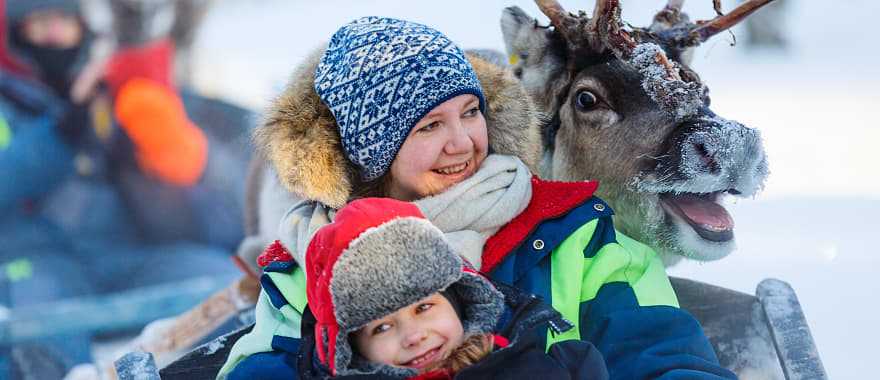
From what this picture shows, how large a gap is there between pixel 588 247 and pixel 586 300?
0.11 m

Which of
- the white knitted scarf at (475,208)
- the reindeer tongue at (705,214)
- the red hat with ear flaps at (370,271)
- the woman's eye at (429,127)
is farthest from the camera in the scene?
the reindeer tongue at (705,214)

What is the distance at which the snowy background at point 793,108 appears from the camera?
157 inches

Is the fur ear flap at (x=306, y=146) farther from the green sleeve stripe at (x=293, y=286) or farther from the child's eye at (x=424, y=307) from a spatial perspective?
the child's eye at (x=424, y=307)

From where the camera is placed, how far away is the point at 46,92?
6258 millimetres

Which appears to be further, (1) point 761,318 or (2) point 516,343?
(1) point 761,318

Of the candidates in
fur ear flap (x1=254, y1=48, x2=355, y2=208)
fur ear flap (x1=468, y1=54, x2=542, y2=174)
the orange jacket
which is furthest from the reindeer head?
the orange jacket

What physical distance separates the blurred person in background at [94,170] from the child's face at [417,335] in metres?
4.04

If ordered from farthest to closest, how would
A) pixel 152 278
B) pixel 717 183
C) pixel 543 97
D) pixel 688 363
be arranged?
1. pixel 152 278
2. pixel 543 97
3. pixel 717 183
4. pixel 688 363

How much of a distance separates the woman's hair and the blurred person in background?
4.06 m

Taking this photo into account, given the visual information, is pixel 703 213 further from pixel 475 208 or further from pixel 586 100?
pixel 475 208

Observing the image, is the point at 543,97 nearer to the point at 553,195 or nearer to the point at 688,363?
the point at 553,195

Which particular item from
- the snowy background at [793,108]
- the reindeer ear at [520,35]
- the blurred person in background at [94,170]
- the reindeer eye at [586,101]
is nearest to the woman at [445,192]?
the reindeer eye at [586,101]

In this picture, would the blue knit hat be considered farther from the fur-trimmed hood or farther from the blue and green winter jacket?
the blue and green winter jacket

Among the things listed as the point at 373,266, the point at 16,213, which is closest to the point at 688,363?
the point at 373,266
